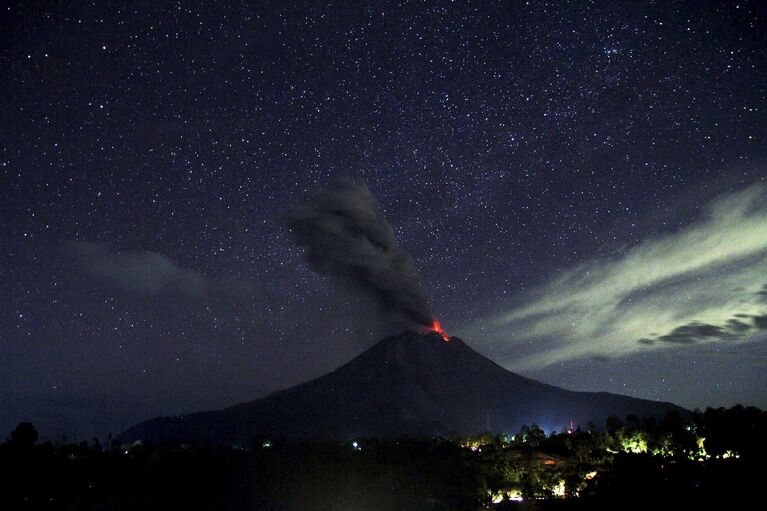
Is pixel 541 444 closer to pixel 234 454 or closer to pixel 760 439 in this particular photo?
pixel 760 439

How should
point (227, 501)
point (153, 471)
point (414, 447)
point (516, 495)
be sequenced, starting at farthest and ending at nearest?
1. point (414, 447)
2. point (153, 471)
3. point (227, 501)
4. point (516, 495)

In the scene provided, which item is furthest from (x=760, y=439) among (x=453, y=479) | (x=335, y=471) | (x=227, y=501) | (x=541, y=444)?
(x=227, y=501)

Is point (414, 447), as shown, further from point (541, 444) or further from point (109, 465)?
point (109, 465)

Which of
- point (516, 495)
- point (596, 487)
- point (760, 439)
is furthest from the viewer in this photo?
point (516, 495)

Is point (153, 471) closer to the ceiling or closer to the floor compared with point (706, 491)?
closer to the floor

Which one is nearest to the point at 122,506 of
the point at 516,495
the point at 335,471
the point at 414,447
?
the point at 335,471

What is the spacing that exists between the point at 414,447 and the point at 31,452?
147 ft

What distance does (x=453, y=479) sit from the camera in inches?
2111

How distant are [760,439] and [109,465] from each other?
6560 centimetres

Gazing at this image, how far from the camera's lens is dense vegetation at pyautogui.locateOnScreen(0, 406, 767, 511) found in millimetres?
49750

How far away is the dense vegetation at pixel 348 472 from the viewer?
49.8m

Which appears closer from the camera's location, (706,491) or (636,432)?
(706,491)

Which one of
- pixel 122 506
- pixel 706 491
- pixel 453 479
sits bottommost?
pixel 122 506

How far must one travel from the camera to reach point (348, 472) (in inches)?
2418
